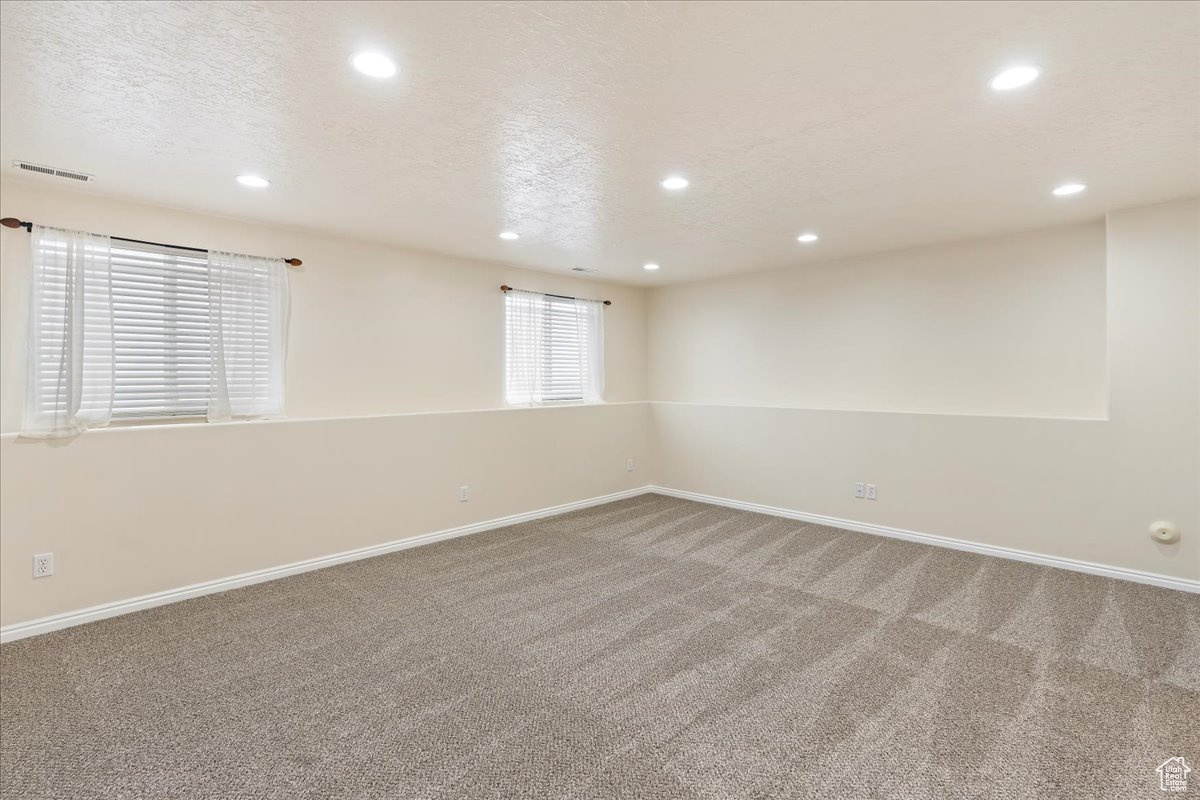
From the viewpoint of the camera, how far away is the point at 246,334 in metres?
3.79

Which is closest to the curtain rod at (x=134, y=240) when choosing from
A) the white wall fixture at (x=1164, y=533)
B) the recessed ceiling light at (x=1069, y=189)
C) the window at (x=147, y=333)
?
the window at (x=147, y=333)

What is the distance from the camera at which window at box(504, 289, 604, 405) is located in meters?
5.41

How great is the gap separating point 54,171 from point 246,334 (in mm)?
1256

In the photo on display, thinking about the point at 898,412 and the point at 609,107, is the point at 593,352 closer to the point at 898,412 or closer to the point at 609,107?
the point at 898,412

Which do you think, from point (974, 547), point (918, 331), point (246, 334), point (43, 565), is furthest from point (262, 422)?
point (974, 547)

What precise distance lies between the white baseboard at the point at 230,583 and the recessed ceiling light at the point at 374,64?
3.25 metres

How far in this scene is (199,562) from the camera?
11.3 feet

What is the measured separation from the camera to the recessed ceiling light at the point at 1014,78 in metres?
1.95

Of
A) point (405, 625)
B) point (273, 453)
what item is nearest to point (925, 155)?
point (405, 625)

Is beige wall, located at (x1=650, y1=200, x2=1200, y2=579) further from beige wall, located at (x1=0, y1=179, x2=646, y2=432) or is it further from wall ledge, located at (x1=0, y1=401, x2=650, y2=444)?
beige wall, located at (x1=0, y1=179, x2=646, y2=432)

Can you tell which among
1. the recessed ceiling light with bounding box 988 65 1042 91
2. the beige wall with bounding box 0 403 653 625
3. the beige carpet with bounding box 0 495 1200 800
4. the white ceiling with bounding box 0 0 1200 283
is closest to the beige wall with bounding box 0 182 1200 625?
the beige wall with bounding box 0 403 653 625

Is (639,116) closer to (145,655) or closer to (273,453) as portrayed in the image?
(273,453)

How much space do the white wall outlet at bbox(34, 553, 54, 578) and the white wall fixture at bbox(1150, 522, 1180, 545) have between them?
6.59m

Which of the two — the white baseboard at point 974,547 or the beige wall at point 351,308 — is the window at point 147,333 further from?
the white baseboard at point 974,547
